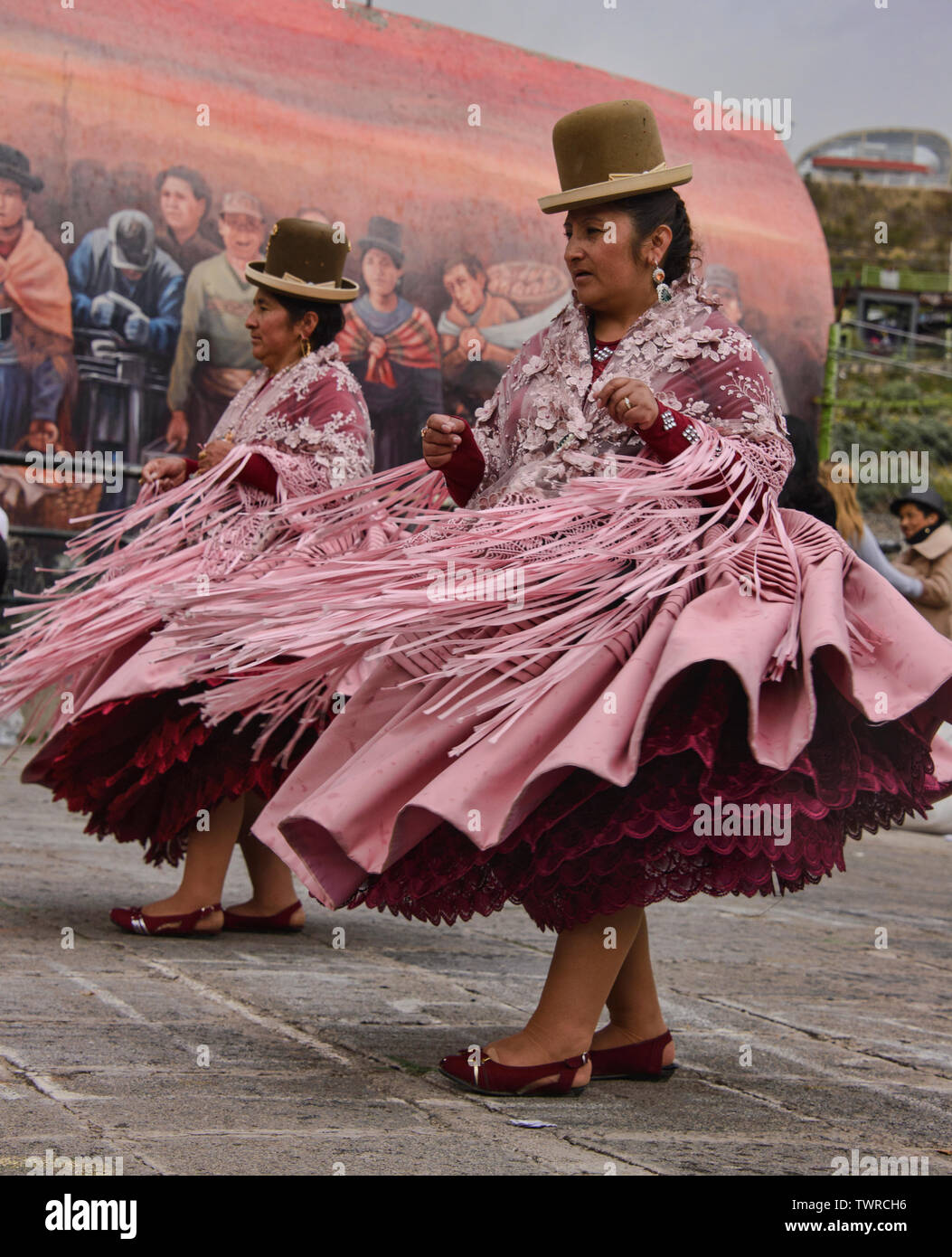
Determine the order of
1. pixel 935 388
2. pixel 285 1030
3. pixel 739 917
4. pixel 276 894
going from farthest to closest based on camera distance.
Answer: pixel 935 388, pixel 739 917, pixel 276 894, pixel 285 1030

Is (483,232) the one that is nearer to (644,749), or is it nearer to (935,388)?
(644,749)

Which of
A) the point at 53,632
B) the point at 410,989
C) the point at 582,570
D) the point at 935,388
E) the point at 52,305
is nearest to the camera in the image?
the point at 582,570

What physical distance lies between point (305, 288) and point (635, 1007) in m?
2.33

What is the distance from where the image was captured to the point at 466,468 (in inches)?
122

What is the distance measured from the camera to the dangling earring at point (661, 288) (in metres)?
3.01

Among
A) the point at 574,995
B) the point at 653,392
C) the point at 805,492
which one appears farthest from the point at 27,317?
the point at 574,995

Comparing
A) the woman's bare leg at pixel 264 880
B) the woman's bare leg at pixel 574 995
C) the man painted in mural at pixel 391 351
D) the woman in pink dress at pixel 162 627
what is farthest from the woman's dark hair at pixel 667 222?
the man painted in mural at pixel 391 351

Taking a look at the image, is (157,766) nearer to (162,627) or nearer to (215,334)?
(162,627)

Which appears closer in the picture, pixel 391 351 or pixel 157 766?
pixel 157 766

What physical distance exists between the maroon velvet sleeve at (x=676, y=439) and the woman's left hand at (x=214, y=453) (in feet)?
5.72

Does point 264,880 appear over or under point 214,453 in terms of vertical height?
under

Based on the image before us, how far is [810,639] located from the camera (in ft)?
8.04

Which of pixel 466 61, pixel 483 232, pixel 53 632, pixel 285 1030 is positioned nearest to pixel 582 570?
pixel 285 1030

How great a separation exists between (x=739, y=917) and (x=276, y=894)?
1.71 meters
